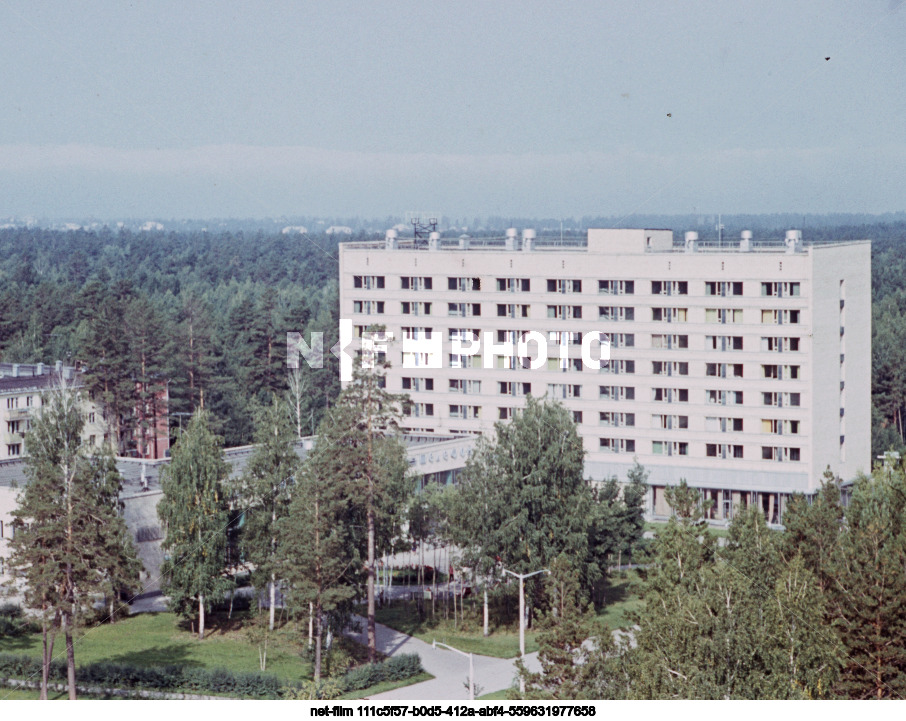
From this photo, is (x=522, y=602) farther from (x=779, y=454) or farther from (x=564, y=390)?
(x=779, y=454)

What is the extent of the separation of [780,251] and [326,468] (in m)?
6.55

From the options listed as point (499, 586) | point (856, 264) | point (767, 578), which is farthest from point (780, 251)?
point (767, 578)

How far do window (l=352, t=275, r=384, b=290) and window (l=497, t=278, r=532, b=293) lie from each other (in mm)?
891

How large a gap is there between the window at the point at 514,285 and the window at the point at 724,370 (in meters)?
2.12

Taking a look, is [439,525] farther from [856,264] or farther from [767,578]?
[856,264]

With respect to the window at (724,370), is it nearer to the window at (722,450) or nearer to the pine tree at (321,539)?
the window at (722,450)

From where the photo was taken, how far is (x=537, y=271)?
8.02m

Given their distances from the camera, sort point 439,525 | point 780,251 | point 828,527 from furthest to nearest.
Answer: point 780,251, point 439,525, point 828,527

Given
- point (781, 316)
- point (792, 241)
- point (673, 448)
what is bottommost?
point (673, 448)

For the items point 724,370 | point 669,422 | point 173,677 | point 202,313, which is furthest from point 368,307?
point 202,313

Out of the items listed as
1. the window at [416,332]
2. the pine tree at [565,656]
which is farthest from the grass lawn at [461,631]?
the window at [416,332]

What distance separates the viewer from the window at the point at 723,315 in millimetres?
9761

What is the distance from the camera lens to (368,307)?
8.13 m

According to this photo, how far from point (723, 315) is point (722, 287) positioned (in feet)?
1.19
